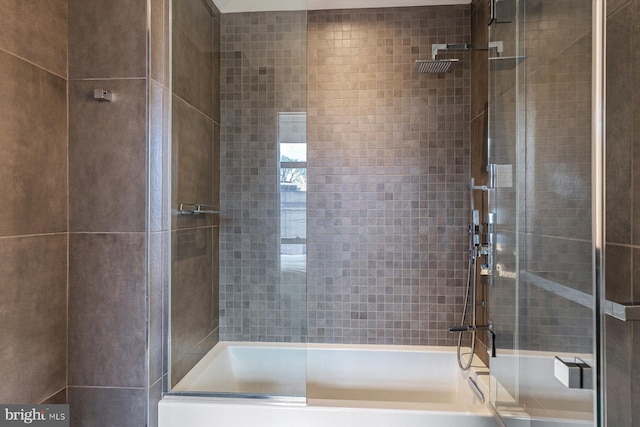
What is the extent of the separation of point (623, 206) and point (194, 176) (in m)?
1.61

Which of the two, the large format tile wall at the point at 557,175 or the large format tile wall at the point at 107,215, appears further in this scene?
the large format tile wall at the point at 107,215

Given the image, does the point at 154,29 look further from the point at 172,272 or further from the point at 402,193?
the point at 402,193

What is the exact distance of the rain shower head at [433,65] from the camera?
1.84m

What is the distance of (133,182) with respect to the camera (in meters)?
1.40

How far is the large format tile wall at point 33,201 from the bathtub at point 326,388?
52 cm

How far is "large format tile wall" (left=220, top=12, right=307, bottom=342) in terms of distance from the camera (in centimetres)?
168

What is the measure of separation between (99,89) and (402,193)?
163 cm

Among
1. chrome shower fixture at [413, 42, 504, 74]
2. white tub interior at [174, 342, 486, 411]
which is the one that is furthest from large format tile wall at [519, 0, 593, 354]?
white tub interior at [174, 342, 486, 411]

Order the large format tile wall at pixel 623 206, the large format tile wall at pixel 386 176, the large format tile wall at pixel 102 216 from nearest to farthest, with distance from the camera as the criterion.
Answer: the large format tile wall at pixel 623 206
the large format tile wall at pixel 102 216
the large format tile wall at pixel 386 176

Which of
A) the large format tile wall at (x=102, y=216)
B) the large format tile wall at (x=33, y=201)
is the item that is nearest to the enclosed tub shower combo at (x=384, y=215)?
the large format tile wall at (x=102, y=216)

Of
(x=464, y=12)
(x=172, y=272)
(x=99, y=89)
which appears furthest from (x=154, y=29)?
(x=464, y=12)

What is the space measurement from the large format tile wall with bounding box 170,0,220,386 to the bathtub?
143mm

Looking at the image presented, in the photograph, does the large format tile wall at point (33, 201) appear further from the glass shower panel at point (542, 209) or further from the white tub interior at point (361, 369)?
the glass shower panel at point (542, 209)

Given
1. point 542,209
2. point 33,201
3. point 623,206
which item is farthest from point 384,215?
point 33,201
